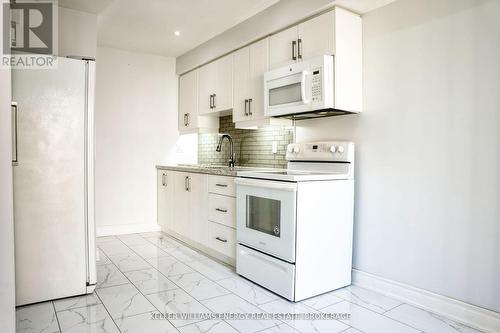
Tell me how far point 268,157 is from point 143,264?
167cm

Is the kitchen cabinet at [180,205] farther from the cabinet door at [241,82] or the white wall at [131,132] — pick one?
the cabinet door at [241,82]

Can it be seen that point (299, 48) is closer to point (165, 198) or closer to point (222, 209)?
point (222, 209)

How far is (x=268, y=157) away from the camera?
3.75 meters

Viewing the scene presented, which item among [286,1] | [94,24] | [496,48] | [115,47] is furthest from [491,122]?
[115,47]

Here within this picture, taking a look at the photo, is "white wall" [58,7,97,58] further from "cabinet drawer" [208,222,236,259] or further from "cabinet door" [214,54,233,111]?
"cabinet drawer" [208,222,236,259]

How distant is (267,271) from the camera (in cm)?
259

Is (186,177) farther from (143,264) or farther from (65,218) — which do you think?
(65,218)

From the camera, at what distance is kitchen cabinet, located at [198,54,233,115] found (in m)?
3.78

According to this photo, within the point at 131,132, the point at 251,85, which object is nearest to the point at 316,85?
the point at 251,85

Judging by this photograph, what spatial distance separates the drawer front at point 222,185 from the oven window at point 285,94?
800mm

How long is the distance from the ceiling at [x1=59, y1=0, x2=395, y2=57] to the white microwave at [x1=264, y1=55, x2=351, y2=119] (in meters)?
0.50

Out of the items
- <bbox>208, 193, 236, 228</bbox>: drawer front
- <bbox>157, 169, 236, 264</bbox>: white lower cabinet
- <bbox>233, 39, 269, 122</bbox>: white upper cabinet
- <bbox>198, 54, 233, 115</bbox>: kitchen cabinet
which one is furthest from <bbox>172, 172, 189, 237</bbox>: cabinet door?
<bbox>233, 39, 269, 122</bbox>: white upper cabinet

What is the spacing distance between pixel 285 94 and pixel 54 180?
1.86m

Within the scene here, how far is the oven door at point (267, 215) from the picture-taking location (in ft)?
7.80
